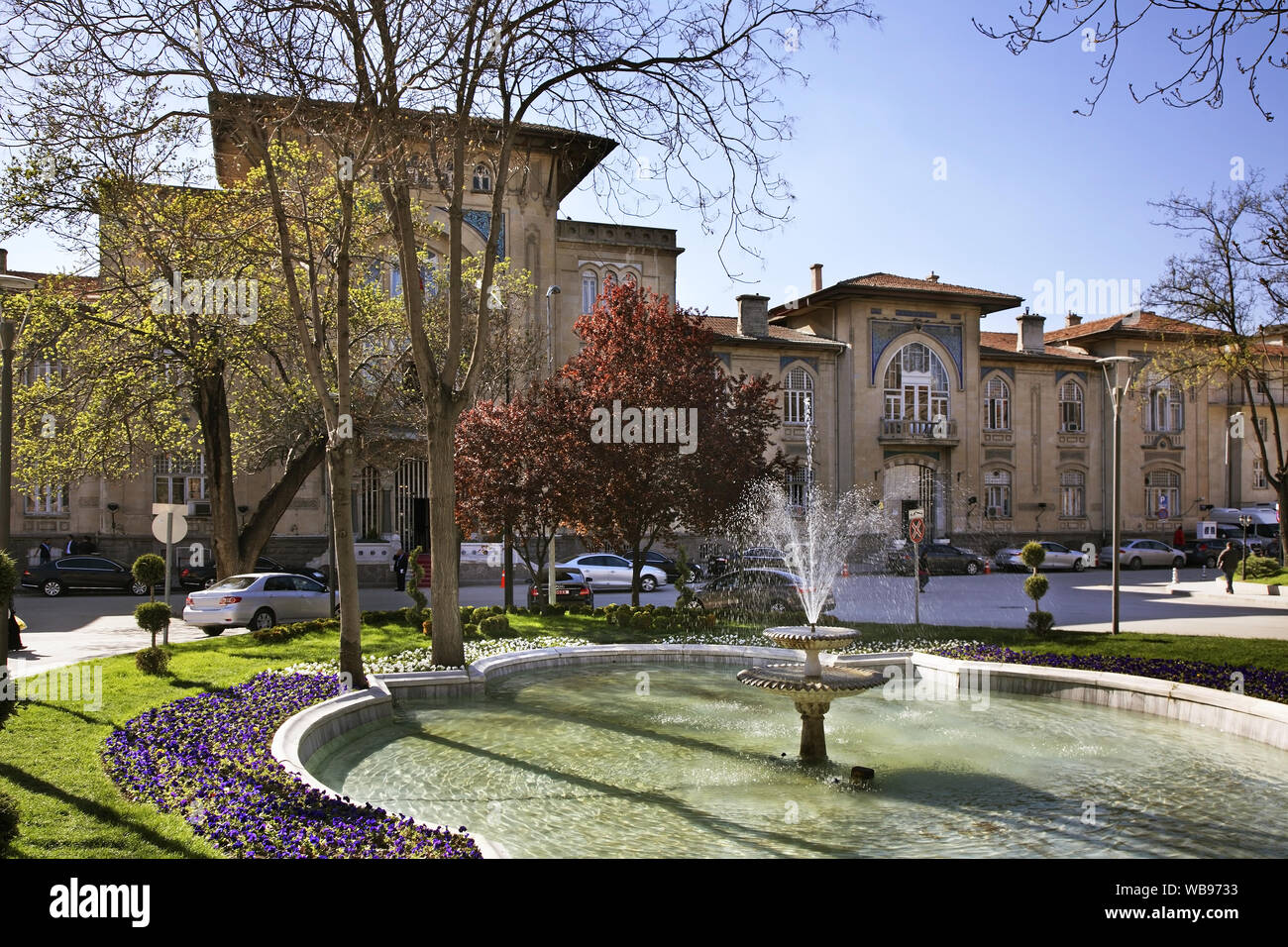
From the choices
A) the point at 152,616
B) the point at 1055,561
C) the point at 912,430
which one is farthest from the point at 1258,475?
the point at 152,616

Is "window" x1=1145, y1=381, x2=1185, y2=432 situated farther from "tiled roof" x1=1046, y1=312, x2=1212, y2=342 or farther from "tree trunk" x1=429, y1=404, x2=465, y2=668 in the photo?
"tree trunk" x1=429, y1=404, x2=465, y2=668

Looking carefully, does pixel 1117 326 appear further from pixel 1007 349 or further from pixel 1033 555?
pixel 1033 555

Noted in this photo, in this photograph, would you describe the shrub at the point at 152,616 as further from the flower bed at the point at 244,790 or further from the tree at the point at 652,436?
the tree at the point at 652,436

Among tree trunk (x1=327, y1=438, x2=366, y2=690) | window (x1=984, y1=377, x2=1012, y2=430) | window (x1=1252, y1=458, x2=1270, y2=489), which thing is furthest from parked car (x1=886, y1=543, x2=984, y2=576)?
tree trunk (x1=327, y1=438, x2=366, y2=690)

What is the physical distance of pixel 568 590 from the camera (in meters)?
25.8

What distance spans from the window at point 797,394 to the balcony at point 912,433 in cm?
356

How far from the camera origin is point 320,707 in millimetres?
9961

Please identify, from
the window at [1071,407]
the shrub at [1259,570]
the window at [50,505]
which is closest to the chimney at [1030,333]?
the window at [1071,407]

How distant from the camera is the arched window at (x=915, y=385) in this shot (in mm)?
44281

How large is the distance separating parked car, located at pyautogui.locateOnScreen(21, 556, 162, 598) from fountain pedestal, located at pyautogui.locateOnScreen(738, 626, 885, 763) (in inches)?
999

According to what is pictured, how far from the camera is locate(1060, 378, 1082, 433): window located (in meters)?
48.2
